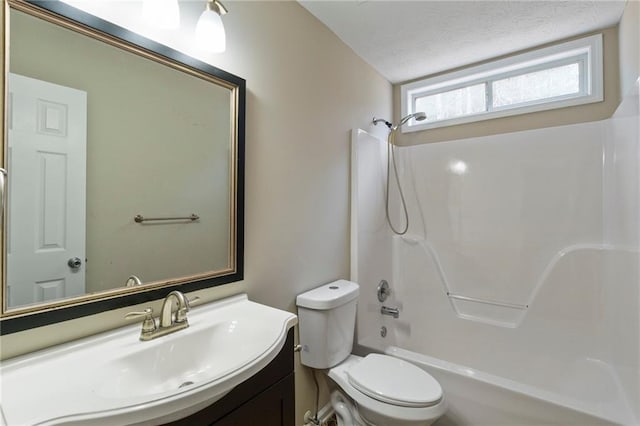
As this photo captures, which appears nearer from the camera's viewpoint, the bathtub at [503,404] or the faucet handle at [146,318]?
the faucet handle at [146,318]

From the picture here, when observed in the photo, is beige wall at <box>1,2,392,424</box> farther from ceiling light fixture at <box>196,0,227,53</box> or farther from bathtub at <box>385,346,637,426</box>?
bathtub at <box>385,346,637,426</box>

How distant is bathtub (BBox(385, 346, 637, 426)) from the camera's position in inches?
50.1

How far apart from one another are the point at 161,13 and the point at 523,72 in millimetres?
2434

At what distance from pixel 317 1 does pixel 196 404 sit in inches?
74.6

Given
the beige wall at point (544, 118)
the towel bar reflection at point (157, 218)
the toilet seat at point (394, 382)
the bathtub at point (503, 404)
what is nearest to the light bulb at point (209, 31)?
the towel bar reflection at point (157, 218)

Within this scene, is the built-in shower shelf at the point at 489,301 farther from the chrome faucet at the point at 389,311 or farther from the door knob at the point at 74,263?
the door knob at the point at 74,263

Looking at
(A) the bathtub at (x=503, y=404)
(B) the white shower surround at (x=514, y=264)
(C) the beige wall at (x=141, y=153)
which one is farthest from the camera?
(B) the white shower surround at (x=514, y=264)

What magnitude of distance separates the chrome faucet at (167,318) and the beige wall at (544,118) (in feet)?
7.51

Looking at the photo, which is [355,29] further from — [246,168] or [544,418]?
[544,418]

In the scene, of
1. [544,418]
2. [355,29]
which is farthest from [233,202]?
[544,418]

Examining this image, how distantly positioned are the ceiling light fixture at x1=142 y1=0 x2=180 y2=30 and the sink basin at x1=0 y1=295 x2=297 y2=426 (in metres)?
1.00

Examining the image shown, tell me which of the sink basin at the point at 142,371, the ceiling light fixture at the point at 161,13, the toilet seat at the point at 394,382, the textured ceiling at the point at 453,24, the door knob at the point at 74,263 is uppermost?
the textured ceiling at the point at 453,24

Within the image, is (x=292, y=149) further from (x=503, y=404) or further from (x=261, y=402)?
(x=503, y=404)

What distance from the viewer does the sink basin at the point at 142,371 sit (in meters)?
0.61
